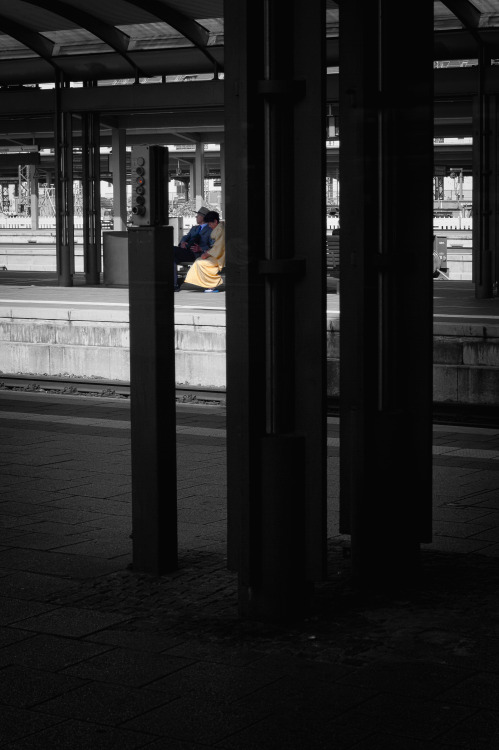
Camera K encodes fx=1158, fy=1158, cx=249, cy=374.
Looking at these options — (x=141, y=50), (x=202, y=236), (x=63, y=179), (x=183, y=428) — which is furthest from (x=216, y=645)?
(x=63, y=179)

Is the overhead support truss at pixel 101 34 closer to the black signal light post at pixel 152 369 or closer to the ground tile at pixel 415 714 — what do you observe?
the black signal light post at pixel 152 369

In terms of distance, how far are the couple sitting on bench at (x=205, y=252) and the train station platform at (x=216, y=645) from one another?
12397 mm

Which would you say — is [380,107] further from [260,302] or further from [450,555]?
[450,555]

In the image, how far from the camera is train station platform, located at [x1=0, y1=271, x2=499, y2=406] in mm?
10562

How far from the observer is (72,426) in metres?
9.03

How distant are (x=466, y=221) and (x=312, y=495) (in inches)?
1963

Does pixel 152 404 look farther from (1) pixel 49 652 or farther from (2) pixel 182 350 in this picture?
(2) pixel 182 350

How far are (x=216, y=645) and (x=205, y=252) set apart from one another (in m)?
15.2

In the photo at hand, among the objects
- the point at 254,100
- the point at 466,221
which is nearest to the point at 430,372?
the point at 254,100

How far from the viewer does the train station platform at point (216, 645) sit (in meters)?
3.21

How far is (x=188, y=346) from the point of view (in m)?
12.0

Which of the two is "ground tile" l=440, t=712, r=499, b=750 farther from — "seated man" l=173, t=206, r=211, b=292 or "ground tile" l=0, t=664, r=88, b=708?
"seated man" l=173, t=206, r=211, b=292

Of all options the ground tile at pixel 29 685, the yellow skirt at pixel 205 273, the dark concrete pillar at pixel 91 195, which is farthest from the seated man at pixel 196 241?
the ground tile at pixel 29 685

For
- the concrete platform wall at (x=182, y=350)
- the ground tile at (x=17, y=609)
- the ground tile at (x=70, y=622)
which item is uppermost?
the concrete platform wall at (x=182, y=350)
